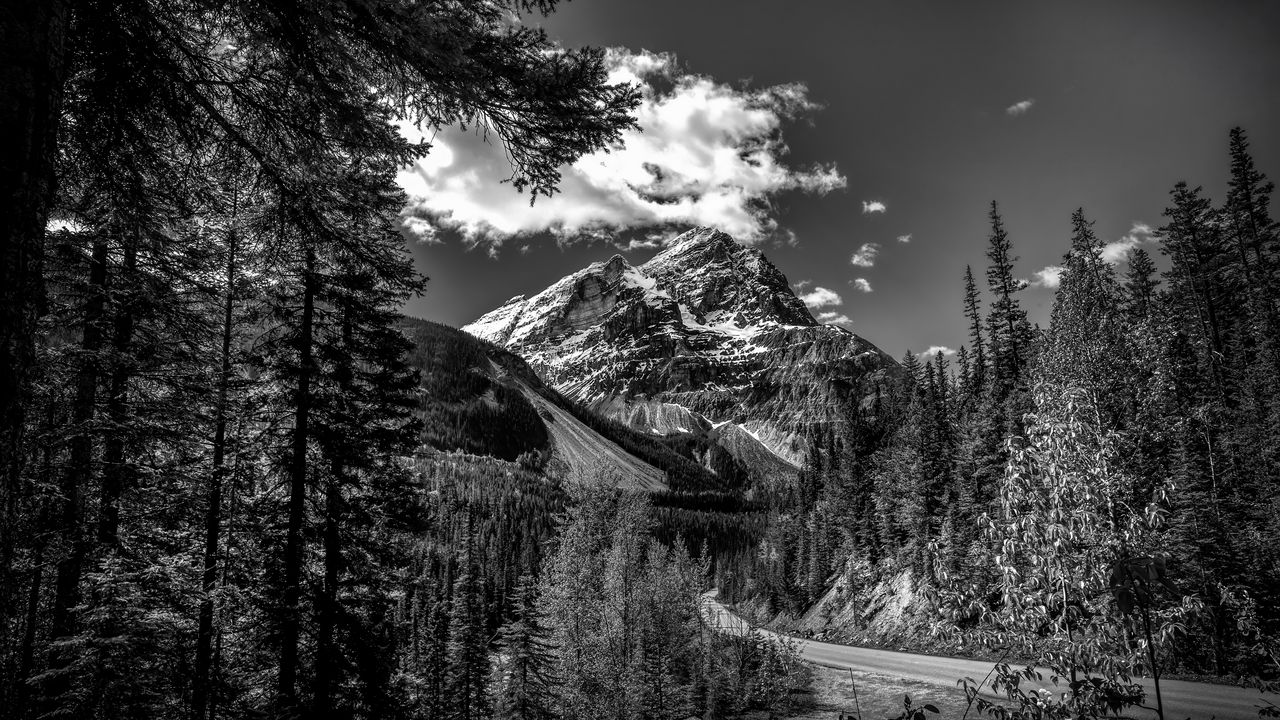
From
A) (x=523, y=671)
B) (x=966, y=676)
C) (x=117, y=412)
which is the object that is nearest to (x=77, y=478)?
(x=117, y=412)

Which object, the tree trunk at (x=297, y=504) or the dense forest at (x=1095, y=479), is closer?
the dense forest at (x=1095, y=479)

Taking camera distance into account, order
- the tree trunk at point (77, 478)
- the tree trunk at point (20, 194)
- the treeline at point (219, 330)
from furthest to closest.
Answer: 1. the tree trunk at point (77, 478)
2. the treeline at point (219, 330)
3. the tree trunk at point (20, 194)

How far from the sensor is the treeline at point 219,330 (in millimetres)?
4281

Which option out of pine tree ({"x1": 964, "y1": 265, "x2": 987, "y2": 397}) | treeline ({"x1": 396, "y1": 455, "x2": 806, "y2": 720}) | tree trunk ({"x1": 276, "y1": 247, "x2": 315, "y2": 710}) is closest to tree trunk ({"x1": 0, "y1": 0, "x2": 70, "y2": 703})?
tree trunk ({"x1": 276, "y1": 247, "x2": 315, "y2": 710})

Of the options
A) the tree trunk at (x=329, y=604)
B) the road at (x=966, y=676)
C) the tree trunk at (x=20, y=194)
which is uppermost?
the tree trunk at (x=20, y=194)

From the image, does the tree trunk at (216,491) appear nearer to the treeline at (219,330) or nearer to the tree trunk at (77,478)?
the treeline at (219,330)

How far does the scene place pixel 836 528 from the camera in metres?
58.8

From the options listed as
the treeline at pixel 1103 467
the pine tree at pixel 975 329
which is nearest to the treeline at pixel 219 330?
the treeline at pixel 1103 467

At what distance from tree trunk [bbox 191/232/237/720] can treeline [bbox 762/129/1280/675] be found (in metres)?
12.7

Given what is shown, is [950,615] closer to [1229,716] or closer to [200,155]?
[200,155]

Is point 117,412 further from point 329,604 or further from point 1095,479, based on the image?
point 1095,479

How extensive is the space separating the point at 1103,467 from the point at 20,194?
8.34m

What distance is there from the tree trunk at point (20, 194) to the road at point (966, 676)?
1750cm

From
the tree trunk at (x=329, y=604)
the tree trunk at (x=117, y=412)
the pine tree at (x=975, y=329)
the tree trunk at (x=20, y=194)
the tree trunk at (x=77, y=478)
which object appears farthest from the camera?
the pine tree at (x=975, y=329)
